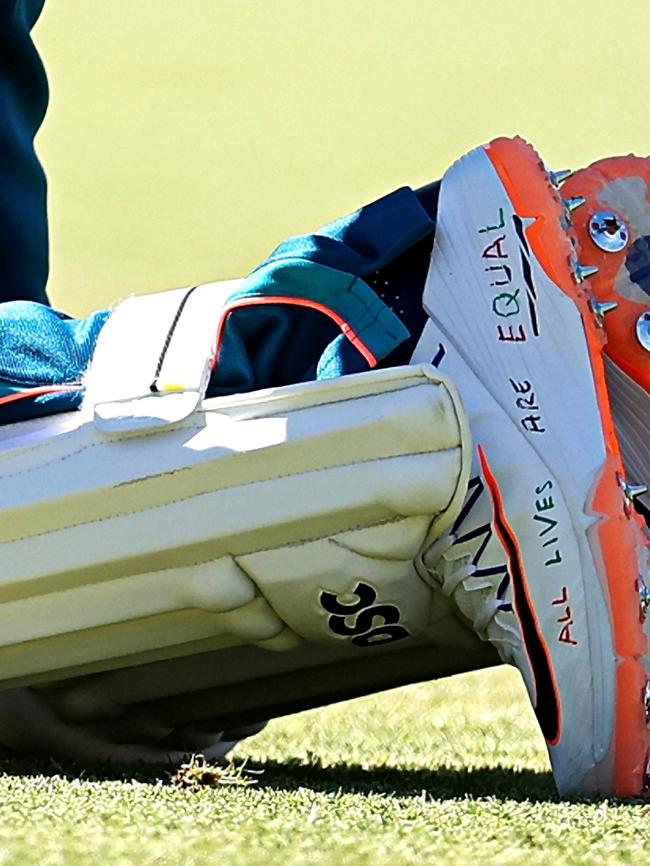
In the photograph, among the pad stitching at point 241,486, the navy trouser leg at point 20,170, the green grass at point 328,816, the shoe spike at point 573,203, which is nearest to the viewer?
the green grass at point 328,816

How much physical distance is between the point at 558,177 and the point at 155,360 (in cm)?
28

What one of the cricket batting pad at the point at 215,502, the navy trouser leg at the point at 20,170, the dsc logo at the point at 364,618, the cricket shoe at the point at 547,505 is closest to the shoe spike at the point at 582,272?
the cricket shoe at the point at 547,505

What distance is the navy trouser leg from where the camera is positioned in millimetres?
1286

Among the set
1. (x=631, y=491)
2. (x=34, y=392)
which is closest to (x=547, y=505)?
(x=631, y=491)

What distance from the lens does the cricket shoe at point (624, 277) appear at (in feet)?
3.32

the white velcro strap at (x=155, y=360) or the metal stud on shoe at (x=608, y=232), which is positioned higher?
the metal stud on shoe at (x=608, y=232)

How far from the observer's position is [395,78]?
468cm

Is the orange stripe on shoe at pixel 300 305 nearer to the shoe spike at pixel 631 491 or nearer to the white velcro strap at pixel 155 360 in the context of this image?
the white velcro strap at pixel 155 360

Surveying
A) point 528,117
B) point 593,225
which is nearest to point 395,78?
point 528,117

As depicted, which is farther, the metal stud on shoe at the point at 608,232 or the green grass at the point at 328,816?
the metal stud on shoe at the point at 608,232

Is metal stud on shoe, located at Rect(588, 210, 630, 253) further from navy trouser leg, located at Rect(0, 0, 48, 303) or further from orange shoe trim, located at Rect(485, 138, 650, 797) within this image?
navy trouser leg, located at Rect(0, 0, 48, 303)

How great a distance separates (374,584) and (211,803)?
19 cm

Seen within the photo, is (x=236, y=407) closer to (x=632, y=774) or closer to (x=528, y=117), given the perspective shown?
(x=632, y=774)

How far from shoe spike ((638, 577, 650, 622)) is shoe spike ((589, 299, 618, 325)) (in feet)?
0.54
